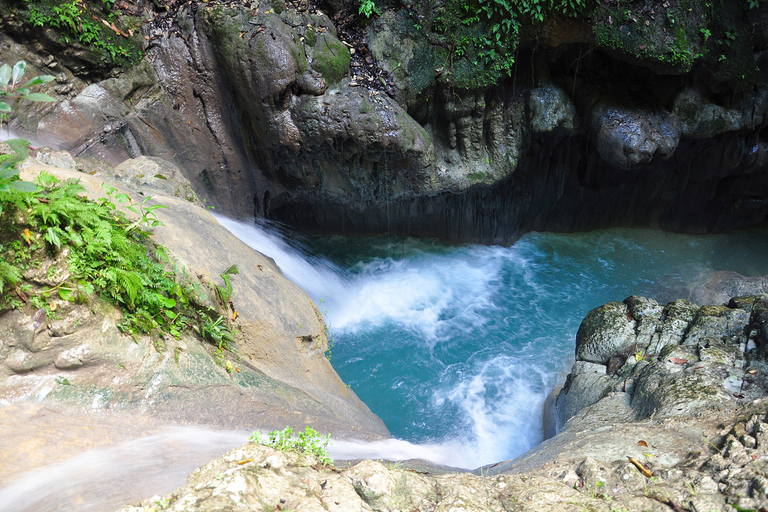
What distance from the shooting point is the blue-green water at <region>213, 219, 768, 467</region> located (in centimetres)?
592

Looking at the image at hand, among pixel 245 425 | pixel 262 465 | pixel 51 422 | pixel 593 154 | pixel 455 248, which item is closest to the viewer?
pixel 262 465

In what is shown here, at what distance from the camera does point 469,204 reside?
8.42 metres

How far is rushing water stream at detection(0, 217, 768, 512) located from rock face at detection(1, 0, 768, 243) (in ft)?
3.15

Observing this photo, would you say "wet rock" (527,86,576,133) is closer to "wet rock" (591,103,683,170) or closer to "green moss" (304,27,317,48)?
"wet rock" (591,103,683,170)

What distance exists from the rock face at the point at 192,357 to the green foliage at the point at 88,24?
1912 mm

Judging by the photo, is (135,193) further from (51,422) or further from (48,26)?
(48,26)

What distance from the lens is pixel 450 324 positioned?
7.40 meters

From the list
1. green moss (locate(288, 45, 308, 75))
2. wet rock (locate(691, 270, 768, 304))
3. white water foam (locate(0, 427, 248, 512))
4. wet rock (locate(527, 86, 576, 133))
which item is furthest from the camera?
wet rock (locate(691, 270, 768, 304))

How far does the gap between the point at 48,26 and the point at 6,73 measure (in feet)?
13.8

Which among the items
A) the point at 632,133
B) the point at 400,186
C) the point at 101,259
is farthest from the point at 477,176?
the point at 101,259

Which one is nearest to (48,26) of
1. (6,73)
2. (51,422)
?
(6,73)

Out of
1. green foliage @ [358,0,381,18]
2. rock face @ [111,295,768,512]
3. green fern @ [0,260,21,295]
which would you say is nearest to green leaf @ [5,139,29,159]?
green fern @ [0,260,21,295]

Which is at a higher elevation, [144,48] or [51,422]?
[144,48]

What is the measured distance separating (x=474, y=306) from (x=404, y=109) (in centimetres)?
341
